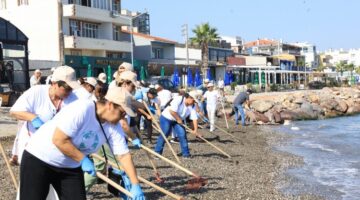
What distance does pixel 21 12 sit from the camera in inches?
1720

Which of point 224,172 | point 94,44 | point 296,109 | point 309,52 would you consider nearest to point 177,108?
point 224,172

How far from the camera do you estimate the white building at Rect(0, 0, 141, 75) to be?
42062mm

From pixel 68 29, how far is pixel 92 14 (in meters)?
3.24

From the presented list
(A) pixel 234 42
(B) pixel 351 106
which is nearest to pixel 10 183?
(B) pixel 351 106

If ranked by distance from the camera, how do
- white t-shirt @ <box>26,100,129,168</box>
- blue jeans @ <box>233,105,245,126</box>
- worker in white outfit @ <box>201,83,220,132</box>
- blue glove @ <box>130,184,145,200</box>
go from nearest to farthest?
white t-shirt @ <box>26,100,129,168</box>
blue glove @ <box>130,184,145,200</box>
worker in white outfit @ <box>201,83,220,132</box>
blue jeans @ <box>233,105,245,126</box>

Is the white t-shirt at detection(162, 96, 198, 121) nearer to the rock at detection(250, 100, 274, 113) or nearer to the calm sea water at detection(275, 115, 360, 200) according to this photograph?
the calm sea water at detection(275, 115, 360, 200)

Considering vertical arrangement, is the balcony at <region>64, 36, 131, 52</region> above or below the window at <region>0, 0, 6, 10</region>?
below

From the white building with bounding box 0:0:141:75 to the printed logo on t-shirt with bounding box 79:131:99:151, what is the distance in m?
34.5

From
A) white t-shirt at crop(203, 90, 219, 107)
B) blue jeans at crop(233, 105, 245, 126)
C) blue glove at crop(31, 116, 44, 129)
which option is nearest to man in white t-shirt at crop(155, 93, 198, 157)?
blue glove at crop(31, 116, 44, 129)

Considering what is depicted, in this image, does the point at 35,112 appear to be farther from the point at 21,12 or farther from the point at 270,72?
the point at 270,72

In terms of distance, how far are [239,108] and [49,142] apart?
19.9 m

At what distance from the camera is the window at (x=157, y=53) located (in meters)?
57.5

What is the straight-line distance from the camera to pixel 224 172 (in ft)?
36.6

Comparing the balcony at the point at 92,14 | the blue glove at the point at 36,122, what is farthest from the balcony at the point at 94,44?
the blue glove at the point at 36,122
